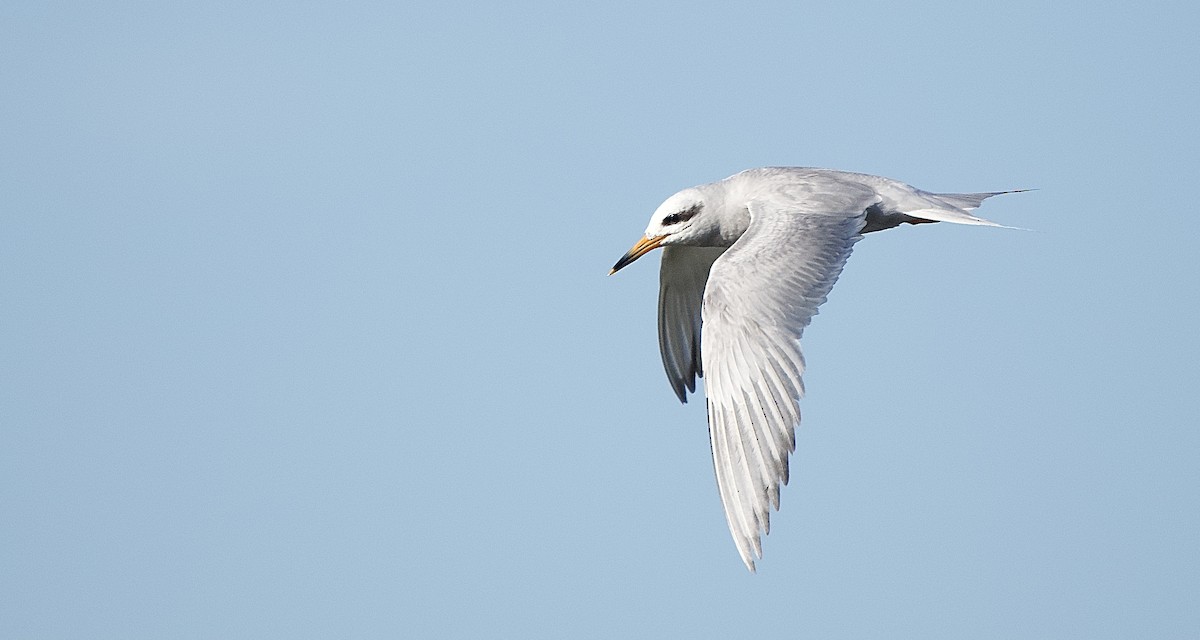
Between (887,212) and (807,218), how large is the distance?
1338mm

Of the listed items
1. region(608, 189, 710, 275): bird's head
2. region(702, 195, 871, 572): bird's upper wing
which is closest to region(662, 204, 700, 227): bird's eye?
region(608, 189, 710, 275): bird's head

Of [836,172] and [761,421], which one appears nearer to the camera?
[761,421]

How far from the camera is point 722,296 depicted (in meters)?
10.8

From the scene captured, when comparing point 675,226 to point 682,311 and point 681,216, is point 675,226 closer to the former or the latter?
point 681,216

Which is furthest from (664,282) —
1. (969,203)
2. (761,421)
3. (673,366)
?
(761,421)

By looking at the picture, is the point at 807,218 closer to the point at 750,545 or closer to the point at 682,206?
the point at 682,206

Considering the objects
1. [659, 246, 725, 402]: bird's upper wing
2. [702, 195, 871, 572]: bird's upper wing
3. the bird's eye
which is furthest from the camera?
[659, 246, 725, 402]: bird's upper wing

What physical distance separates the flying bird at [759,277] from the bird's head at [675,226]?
0.04ft

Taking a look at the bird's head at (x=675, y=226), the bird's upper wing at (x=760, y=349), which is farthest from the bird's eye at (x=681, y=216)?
the bird's upper wing at (x=760, y=349)

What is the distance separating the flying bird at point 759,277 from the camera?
10.0 meters

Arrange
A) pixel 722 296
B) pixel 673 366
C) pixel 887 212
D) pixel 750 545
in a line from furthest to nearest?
pixel 673 366, pixel 887 212, pixel 722 296, pixel 750 545

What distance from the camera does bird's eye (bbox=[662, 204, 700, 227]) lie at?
512 inches

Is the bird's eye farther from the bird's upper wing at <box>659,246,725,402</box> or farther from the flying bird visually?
the bird's upper wing at <box>659,246,725,402</box>

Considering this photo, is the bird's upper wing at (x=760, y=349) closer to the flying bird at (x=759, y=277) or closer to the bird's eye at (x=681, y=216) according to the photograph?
the flying bird at (x=759, y=277)
